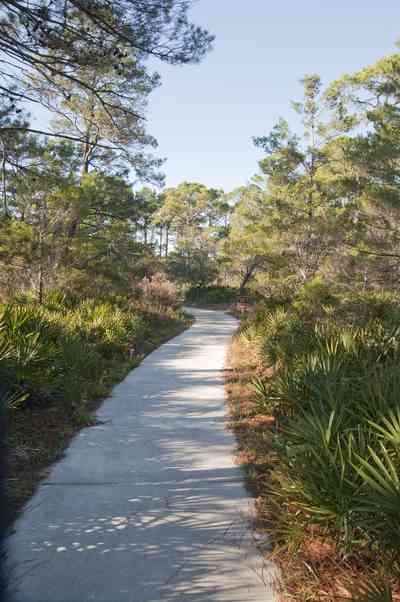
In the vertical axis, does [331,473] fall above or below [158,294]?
below

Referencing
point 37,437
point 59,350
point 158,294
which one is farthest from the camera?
point 158,294

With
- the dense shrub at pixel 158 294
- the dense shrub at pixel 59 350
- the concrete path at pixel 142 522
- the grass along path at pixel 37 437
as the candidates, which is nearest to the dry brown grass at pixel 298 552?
the concrete path at pixel 142 522

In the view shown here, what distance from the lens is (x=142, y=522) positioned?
3428 mm

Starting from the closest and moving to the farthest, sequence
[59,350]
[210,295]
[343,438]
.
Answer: [343,438] < [59,350] < [210,295]

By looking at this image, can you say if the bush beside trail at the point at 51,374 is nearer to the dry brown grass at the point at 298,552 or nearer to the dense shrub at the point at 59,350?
the dense shrub at the point at 59,350

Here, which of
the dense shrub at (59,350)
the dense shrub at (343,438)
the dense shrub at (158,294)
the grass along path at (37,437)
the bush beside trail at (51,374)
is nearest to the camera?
the dense shrub at (343,438)

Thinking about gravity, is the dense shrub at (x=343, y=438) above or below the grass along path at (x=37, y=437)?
above

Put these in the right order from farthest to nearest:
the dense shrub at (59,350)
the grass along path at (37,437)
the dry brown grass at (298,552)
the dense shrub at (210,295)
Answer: the dense shrub at (210,295)
the dense shrub at (59,350)
the grass along path at (37,437)
the dry brown grass at (298,552)

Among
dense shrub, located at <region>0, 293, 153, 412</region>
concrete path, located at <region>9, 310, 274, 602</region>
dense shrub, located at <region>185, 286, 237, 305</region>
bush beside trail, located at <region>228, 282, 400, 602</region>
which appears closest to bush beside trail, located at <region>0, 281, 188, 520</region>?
dense shrub, located at <region>0, 293, 153, 412</region>

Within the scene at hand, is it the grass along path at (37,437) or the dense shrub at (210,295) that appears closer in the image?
the grass along path at (37,437)

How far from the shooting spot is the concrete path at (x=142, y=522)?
273 cm

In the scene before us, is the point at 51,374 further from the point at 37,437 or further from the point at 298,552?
the point at 298,552

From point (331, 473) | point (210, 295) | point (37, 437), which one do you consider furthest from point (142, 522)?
point (210, 295)

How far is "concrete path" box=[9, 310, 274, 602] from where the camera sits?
8.95 feet
